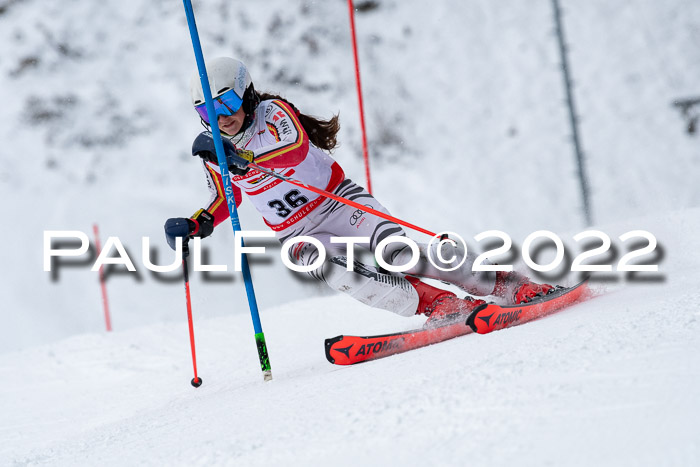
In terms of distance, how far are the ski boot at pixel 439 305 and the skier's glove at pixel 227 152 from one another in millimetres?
1086

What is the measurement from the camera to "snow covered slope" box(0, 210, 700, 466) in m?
1.38

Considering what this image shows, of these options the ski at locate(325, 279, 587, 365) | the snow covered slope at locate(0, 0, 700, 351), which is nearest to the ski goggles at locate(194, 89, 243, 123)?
the ski at locate(325, 279, 587, 365)

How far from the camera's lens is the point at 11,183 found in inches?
472

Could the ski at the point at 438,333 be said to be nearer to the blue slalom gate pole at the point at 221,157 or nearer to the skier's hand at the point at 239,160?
the blue slalom gate pole at the point at 221,157

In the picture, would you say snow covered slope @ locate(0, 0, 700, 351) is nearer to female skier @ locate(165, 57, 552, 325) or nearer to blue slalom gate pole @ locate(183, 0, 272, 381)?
female skier @ locate(165, 57, 552, 325)

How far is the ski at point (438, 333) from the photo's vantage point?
2890mm

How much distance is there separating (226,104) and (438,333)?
57.0 inches

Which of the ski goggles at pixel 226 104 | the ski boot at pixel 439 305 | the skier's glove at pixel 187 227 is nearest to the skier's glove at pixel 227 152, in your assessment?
the ski goggles at pixel 226 104

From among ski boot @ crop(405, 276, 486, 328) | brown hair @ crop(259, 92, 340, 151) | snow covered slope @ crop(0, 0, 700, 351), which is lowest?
ski boot @ crop(405, 276, 486, 328)

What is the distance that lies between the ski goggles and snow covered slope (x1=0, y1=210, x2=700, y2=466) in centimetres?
127

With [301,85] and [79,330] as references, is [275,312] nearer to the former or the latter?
[79,330]

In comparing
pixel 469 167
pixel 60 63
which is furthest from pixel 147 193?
pixel 469 167

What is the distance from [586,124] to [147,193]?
26.1 feet

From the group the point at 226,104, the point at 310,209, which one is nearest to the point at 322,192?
the point at 310,209
